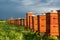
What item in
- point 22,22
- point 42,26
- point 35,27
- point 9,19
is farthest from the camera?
point 9,19

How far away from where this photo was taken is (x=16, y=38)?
15188mm

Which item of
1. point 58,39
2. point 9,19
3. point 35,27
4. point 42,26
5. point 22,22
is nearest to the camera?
point 58,39

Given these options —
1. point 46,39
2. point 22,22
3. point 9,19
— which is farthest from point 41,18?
point 9,19

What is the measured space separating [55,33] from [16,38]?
2527mm

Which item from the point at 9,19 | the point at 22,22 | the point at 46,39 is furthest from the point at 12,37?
the point at 9,19

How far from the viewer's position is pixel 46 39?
16047 millimetres

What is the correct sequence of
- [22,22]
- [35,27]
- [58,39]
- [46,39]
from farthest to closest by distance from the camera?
[22,22]
[35,27]
[46,39]
[58,39]

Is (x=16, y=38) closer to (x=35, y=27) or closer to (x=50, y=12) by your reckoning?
(x=50, y=12)

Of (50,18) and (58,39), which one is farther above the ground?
(50,18)

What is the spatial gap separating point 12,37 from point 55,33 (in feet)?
8.42

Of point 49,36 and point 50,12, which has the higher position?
point 50,12

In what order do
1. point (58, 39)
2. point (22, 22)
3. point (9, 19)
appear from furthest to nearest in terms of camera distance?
1. point (9, 19)
2. point (22, 22)
3. point (58, 39)

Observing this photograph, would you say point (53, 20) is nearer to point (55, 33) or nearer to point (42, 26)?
point (55, 33)

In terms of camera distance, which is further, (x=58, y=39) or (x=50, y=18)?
(x=50, y=18)
